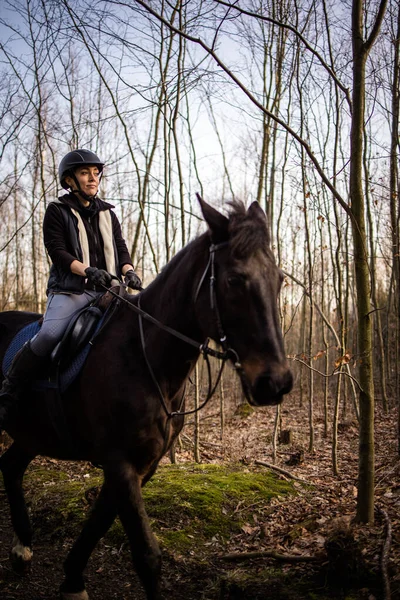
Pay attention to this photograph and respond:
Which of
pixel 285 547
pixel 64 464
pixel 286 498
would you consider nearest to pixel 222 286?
pixel 285 547

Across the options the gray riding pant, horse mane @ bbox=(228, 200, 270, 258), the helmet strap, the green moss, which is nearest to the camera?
horse mane @ bbox=(228, 200, 270, 258)

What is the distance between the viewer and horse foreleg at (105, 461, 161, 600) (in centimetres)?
296

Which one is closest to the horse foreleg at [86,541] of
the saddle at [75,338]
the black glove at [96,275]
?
the saddle at [75,338]

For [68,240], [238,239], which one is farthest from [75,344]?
[238,239]

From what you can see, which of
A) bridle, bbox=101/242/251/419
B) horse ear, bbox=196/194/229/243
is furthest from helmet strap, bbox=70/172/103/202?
horse ear, bbox=196/194/229/243

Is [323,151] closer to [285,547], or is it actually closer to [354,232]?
[354,232]

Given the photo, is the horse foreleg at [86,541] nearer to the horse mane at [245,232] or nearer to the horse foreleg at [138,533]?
the horse foreleg at [138,533]

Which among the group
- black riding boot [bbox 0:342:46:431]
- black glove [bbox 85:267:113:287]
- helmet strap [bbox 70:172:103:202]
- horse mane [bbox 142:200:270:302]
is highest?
helmet strap [bbox 70:172:103:202]

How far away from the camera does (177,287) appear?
3.13 meters

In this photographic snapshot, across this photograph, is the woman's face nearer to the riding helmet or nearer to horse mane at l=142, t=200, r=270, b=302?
the riding helmet

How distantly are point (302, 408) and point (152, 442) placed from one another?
48.5ft

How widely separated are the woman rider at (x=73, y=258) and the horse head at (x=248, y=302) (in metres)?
1.15

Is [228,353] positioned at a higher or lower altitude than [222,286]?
lower

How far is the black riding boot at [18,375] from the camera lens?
3.63 m
